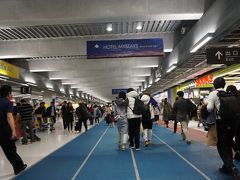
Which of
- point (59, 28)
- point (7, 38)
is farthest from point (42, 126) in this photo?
point (59, 28)

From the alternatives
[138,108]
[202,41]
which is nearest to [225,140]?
[138,108]

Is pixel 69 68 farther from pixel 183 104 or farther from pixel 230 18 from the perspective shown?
pixel 230 18

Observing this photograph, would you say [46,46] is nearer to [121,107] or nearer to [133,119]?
[121,107]

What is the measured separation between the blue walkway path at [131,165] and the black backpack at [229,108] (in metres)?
1.00

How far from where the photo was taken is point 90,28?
520 inches

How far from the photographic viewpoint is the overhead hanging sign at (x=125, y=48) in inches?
511

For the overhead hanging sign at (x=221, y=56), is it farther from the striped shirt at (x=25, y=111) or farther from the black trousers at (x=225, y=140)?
the striped shirt at (x=25, y=111)

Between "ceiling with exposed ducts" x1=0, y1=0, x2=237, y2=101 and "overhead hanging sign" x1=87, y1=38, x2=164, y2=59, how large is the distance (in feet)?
2.25

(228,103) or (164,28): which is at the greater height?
(164,28)

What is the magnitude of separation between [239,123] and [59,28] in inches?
377

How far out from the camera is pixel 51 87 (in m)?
25.1

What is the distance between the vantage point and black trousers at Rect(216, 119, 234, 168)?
203 inches

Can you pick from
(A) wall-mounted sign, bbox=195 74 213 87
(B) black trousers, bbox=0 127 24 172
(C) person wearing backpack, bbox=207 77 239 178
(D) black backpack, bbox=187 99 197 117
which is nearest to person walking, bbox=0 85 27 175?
(B) black trousers, bbox=0 127 24 172

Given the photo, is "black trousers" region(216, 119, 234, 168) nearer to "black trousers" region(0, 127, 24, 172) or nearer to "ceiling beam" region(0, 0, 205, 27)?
"black trousers" region(0, 127, 24, 172)
